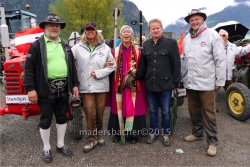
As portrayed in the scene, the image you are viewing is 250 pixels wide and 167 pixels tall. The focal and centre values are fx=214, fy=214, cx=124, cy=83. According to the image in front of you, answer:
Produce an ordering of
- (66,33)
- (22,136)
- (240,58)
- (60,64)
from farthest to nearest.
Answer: (66,33) < (240,58) < (22,136) < (60,64)

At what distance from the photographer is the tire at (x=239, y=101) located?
398 cm

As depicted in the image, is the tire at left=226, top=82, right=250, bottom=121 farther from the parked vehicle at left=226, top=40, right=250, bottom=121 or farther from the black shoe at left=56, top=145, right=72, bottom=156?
the black shoe at left=56, top=145, right=72, bottom=156

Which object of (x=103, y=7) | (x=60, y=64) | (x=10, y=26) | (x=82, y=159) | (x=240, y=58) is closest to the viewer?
(x=60, y=64)

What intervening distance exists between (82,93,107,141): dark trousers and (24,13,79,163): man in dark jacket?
0.23 metres

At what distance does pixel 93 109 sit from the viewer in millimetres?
3078

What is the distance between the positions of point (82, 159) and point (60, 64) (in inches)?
51.1

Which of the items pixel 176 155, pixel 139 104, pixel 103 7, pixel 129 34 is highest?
pixel 103 7

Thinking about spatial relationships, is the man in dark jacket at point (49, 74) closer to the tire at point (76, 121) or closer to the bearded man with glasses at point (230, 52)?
the tire at point (76, 121)

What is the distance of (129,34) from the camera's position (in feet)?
9.95

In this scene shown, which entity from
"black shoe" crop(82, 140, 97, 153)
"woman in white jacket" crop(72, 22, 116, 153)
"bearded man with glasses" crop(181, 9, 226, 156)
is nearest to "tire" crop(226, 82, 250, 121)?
"bearded man with glasses" crop(181, 9, 226, 156)

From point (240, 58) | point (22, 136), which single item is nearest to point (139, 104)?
point (22, 136)

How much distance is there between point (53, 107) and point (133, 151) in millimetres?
1282

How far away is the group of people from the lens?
2680 millimetres

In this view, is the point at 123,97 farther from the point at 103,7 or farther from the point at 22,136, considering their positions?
the point at 103,7
